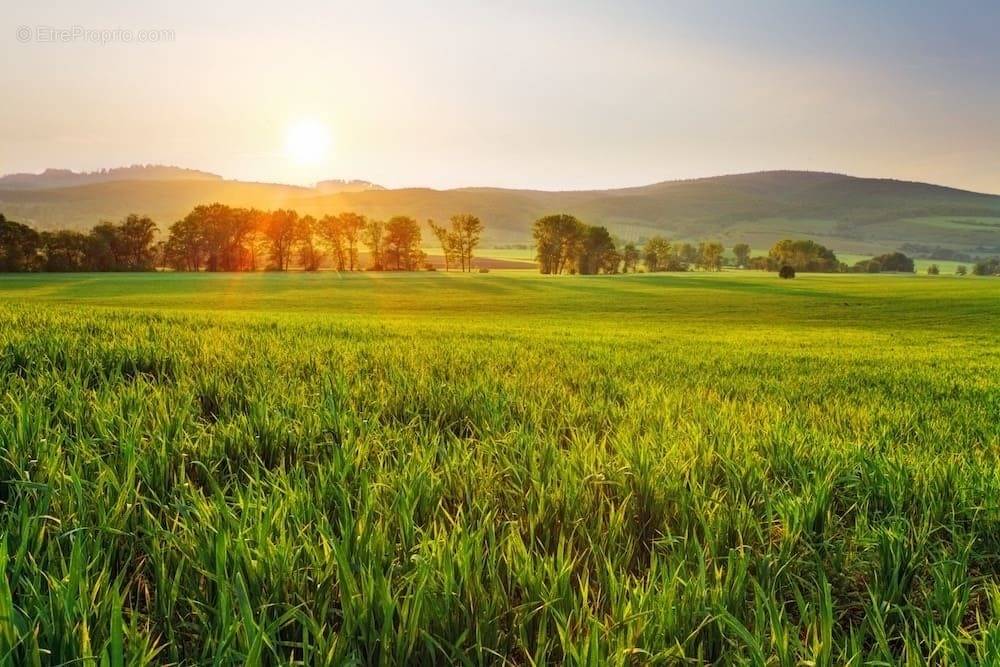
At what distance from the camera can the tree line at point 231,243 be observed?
244 ft

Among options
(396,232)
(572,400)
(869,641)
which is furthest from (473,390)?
(396,232)

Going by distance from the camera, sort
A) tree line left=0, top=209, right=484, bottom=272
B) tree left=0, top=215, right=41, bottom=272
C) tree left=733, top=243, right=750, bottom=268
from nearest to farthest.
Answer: tree left=0, top=215, right=41, bottom=272 → tree line left=0, top=209, right=484, bottom=272 → tree left=733, top=243, right=750, bottom=268

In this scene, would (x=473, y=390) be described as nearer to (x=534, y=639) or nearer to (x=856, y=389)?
(x=534, y=639)

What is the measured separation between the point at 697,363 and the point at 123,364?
24.8 ft

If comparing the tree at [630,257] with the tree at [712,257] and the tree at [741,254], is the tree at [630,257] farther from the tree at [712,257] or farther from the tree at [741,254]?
the tree at [741,254]

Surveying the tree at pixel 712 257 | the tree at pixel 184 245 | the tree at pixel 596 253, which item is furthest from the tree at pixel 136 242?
the tree at pixel 712 257

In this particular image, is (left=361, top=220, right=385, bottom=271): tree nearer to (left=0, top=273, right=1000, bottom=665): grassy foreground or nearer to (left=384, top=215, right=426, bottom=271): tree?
(left=384, top=215, right=426, bottom=271): tree

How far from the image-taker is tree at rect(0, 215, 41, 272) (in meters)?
67.9

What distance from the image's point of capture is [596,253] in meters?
115

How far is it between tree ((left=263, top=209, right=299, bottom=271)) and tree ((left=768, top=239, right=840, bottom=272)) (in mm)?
109119

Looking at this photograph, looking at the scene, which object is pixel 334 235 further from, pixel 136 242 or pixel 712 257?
pixel 712 257

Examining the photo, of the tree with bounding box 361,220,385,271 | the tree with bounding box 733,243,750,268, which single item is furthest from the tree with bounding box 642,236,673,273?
the tree with bounding box 361,220,385,271

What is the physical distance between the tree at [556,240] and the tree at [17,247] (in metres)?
77.9

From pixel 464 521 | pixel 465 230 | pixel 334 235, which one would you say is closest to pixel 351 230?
pixel 334 235
